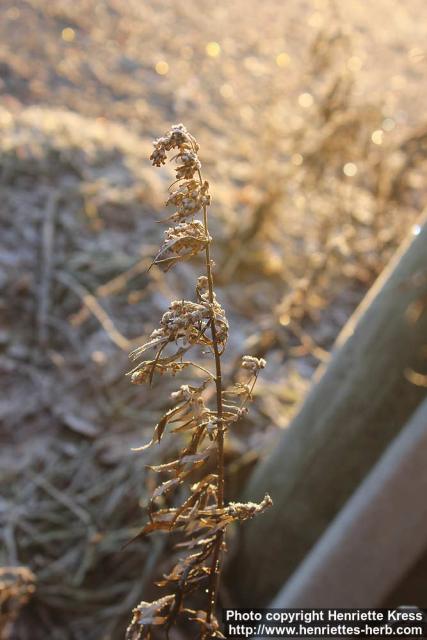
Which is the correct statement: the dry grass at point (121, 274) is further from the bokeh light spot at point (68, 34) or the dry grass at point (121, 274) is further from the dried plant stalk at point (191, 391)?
the dried plant stalk at point (191, 391)

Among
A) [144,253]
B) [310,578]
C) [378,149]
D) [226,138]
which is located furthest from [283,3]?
[310,578]

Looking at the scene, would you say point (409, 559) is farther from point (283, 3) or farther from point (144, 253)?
point (283, 3)

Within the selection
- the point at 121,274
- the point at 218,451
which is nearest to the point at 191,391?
the point at 218,451

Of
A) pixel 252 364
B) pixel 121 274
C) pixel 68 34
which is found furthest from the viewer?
pixel 68 34

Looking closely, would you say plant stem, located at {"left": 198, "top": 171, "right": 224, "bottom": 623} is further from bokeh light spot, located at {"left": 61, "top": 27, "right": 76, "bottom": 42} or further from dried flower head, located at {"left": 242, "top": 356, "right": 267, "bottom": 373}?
bokeh light spot, located at {"left": 61, "top": 27, "right": 76, "bottom": 42}

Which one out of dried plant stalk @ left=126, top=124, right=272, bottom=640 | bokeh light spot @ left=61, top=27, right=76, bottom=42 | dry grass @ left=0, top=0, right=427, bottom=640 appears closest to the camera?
dried plant stalk @ left=126, top=124, right=272, bottom=640

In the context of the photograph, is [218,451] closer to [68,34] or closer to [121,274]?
[121,274]

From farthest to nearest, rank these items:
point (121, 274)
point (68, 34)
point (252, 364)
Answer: point (68, 34) → point (121, 274) → point (252, 364)

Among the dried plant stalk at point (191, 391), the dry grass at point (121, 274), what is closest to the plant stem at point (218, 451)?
the dried plant stalk at point (191, 391)

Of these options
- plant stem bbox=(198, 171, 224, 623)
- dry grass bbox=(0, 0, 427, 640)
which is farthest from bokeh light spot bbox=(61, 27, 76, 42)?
plant stem bbox=(198, 171, 224, 623)
